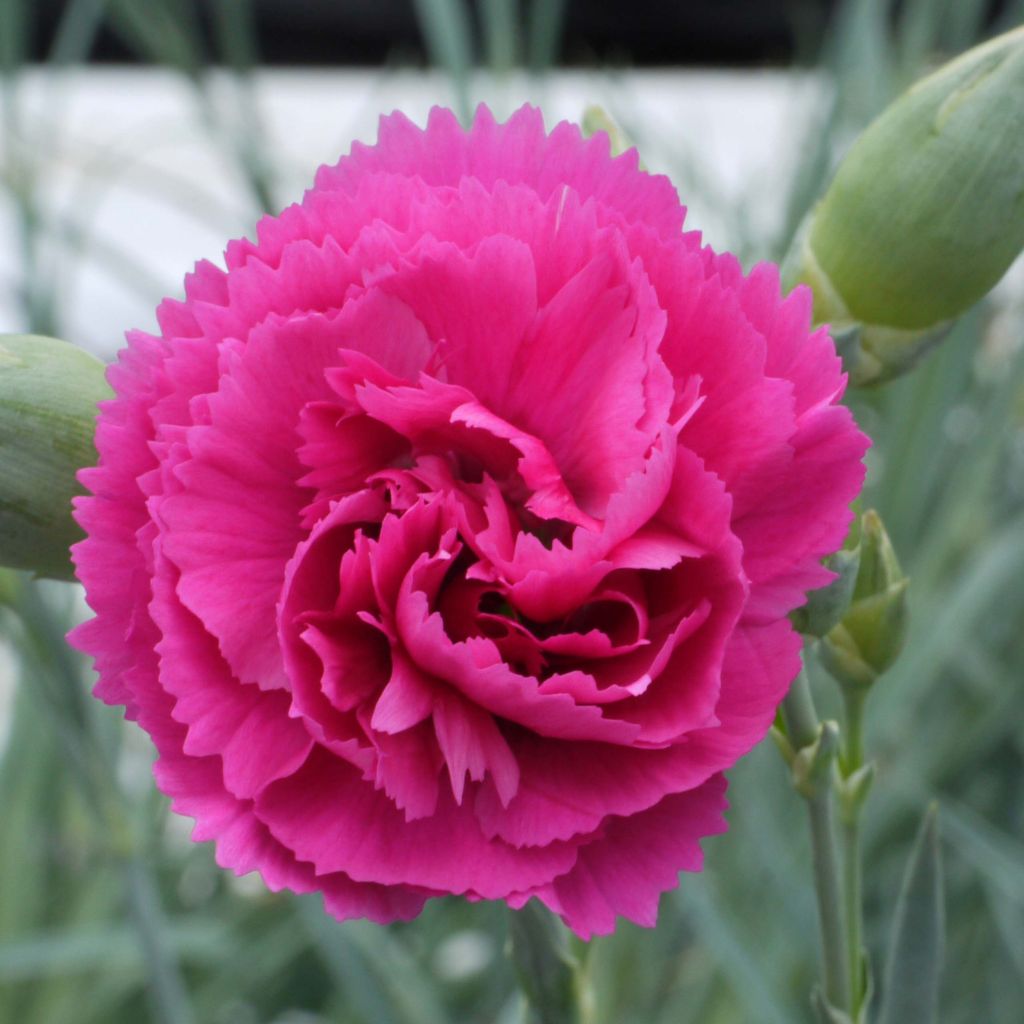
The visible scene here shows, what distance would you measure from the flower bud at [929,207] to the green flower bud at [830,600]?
11 cm

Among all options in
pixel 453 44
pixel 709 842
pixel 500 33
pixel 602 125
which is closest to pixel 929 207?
pixel 602 125

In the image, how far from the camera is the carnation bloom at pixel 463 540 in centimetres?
30

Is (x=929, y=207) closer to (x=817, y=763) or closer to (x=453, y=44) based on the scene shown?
(x=817, y=763)

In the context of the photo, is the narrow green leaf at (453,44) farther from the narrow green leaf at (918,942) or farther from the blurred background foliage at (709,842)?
the narrow green leaf at (918,942)

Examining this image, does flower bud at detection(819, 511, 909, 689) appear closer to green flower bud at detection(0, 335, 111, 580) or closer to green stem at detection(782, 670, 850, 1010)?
green stem at detection(782, 670, 850, 1010)

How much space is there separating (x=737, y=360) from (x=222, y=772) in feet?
0.50

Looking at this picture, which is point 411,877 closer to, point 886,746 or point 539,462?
point 539,462

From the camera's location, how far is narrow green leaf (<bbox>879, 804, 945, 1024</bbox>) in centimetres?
39

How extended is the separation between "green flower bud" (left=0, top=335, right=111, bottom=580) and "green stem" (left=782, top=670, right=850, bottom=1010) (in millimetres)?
203

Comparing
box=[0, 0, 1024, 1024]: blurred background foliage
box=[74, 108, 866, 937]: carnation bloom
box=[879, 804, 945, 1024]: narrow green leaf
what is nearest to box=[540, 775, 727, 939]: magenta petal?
A: box=[74, 108, 866, 937]: carnation bloom

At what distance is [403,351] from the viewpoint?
0.33 metres

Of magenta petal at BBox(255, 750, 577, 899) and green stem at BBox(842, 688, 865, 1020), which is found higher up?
magenta petal at BBox(255, 750, 577, 899)

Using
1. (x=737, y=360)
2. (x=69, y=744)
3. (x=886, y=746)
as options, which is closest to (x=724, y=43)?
(x=886, y=746)

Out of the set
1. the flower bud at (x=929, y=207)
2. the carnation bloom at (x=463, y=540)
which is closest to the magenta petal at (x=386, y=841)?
the carnation bloom at (x=463, y=540)
